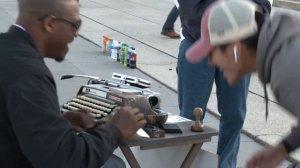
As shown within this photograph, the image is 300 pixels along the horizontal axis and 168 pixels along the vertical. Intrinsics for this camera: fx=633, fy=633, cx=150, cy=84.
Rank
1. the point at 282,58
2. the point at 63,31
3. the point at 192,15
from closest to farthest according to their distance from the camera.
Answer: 1. the point at 282,58
2. the point at 63,31
3. the point at 192,15

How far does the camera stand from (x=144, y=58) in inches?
365

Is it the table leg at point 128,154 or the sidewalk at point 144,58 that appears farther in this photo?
the sidewalk at point 144,58

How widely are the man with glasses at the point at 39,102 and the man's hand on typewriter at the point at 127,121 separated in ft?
0.05

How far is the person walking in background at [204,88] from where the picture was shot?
4.24 meters

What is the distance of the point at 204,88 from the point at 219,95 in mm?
141

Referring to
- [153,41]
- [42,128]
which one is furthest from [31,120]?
[153,41]

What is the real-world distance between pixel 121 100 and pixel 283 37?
46.0 inches

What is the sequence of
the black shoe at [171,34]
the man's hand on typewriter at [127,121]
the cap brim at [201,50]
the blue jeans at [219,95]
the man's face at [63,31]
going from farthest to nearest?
the black shoe at [171,34] < the blue jeans at [219,95] < the man's hand on typewriter at [127,121] < the man's face at [63,31] < the cap brim at [201,50]

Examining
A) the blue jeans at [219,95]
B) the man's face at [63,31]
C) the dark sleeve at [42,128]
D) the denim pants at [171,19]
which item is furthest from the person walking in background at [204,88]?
the denim pants at [171,19]

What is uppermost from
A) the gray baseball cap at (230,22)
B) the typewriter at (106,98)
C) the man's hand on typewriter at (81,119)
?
the gray baseball cap at (230,22)

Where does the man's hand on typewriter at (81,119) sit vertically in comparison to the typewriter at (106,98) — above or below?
below

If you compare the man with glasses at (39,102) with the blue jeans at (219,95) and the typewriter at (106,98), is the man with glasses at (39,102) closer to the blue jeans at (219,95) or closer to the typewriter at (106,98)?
the typewriter at (106,98)

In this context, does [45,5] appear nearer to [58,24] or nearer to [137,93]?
[58,24]

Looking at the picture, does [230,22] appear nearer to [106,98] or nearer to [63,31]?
[63,31]
